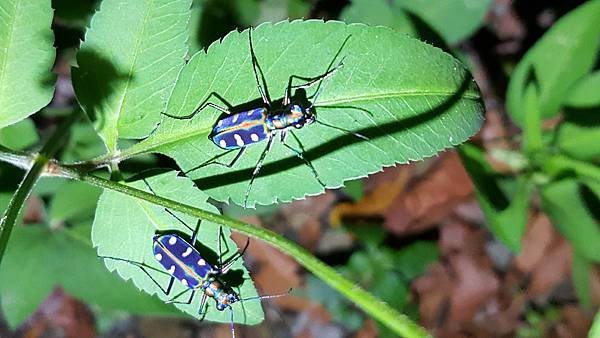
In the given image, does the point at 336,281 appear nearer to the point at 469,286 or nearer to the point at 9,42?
the point at 9,42

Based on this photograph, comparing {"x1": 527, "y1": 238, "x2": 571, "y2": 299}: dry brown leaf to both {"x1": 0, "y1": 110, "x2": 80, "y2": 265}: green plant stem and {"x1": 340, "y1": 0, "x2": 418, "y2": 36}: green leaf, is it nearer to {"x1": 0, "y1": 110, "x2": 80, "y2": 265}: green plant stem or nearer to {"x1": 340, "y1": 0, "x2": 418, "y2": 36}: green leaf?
{"x1": 340, "y1": 0, "x2": 418, "y2": 36}: green leaf

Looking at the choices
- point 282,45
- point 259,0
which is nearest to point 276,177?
point 282,45

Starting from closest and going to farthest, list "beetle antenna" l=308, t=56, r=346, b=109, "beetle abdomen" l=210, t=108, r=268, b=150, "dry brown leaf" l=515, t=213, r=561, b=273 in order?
"beetle antenna" l=308, t=56, r=346, b=109 → "beetle abdomen" l=210, t=108, r=268, b=150 → "dry brown leaf" l=515, t=213, r=561, b=273

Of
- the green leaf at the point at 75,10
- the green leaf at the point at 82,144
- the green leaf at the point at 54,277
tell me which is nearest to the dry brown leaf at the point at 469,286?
the green leaf at the point at 54,277

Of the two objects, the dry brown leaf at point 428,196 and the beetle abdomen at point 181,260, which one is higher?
the beetle abdomen at point 181,260

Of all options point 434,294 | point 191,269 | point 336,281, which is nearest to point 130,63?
point 191,269

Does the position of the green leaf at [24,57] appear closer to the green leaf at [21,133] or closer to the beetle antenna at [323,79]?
the beetle antenna at [323,79]

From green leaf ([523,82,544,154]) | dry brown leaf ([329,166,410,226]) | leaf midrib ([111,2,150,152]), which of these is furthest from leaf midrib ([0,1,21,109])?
dry brown leaf ([329,166,410,226])
